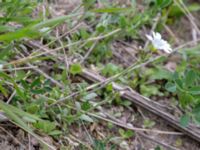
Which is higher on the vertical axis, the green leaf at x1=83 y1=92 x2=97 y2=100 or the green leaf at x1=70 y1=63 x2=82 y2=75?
the green leaf at x1=70 y1=63 x2=82 y2=75

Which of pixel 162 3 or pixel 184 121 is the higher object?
pixel 162 3

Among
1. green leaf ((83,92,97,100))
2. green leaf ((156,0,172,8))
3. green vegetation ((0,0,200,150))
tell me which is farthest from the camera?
green leaf ((156,0,172,8))

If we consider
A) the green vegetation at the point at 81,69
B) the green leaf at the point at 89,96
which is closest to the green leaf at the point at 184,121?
the green vegetation at the point at 81,69

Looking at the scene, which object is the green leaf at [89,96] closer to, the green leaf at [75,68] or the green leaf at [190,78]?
the green leaf at [75,68]

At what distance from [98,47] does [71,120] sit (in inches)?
18.9

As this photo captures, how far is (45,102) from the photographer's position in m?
1.54

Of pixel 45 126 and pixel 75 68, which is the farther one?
pixel 75 68

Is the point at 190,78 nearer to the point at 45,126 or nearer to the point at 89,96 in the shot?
the point at 89,96

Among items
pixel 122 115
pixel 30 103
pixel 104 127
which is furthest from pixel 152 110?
pixel 30 103

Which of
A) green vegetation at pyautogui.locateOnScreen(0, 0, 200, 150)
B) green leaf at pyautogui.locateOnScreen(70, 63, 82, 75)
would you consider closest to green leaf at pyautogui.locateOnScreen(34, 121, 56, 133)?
green vegetation at pyautogui.locateOnScreen(0, 0, 200, 150)

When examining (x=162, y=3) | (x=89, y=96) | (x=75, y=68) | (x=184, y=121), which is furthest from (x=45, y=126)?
(x=162, y=3)

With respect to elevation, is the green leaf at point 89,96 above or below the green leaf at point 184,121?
above

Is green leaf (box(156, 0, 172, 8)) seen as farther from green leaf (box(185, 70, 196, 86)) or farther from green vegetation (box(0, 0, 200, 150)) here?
green leaf (box(185, 70, 196, 86))

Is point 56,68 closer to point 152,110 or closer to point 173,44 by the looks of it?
point 152,110
